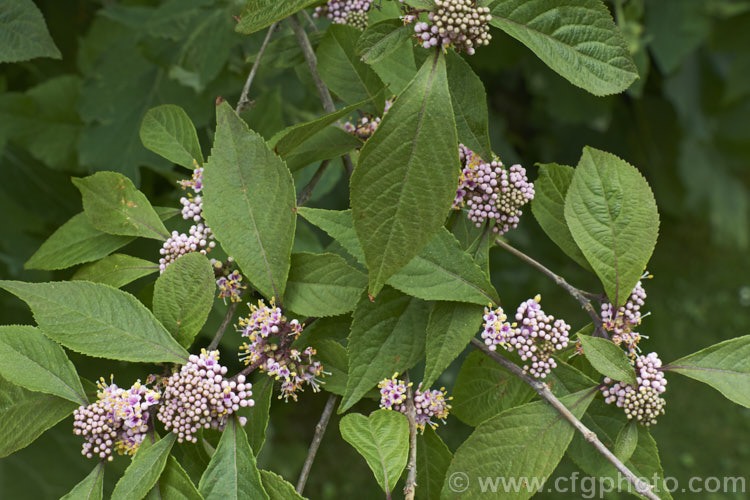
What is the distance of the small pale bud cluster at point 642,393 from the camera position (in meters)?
0.71

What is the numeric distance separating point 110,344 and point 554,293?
3.02m

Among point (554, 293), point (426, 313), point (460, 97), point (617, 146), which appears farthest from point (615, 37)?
point (554, 293)

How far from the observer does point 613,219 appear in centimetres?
74

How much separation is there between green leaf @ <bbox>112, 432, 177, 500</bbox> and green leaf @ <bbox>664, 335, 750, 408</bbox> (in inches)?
21.1

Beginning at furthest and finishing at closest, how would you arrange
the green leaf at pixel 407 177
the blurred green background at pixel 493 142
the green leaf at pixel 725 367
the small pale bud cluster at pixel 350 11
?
the blurred green background at pixel 493 142 < the small pale bud cluster at pixel 350 11 < the green leaf at pixel 725 367 < the green leaf at pixel 407 177

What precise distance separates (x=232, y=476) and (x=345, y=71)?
1.67 ft

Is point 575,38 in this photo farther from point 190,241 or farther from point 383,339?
point 190,241

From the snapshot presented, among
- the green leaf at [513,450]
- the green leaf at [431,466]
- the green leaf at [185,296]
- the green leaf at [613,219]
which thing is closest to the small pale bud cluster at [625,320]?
the green leaf at [613,219]

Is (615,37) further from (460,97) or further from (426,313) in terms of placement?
(426,313)

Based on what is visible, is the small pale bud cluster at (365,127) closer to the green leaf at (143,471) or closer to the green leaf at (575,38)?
the green leaf at (575,38)

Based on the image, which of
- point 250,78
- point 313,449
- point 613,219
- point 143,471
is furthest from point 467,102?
point 143,471

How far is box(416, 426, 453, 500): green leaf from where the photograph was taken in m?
0.77

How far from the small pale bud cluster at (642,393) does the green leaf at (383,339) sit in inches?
8.5

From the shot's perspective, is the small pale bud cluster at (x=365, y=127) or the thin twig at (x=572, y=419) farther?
the small pale bud cluster at (x=365, y=127)
